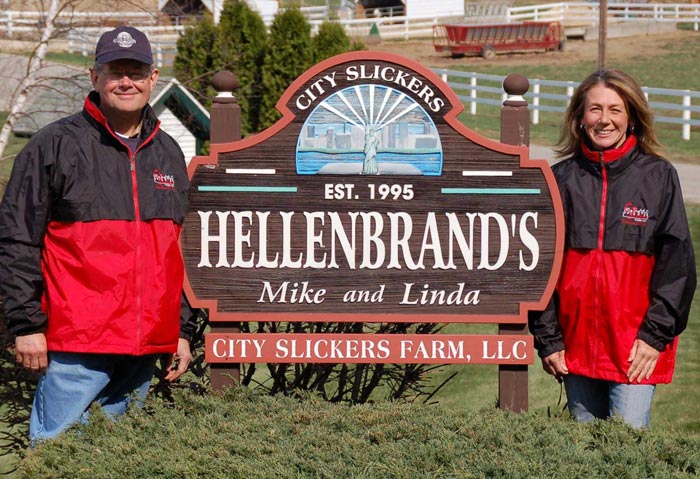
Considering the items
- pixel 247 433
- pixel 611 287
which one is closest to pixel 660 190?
pixel 611 287

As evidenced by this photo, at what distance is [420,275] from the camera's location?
4.50 meters

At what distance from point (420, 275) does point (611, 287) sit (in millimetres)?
881

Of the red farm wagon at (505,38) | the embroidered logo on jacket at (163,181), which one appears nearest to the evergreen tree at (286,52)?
the embroidered logo on jacket at (163,181)

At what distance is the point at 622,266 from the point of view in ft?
13.0

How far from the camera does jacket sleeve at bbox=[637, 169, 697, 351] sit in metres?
3.89

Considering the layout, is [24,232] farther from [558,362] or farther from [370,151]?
[558,362]

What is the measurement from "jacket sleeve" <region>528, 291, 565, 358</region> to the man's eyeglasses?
1.82 m

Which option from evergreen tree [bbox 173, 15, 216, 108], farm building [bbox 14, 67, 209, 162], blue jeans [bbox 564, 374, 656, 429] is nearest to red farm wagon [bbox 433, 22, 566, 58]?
evergreen tree [bbox 173, 15, 216, 108]

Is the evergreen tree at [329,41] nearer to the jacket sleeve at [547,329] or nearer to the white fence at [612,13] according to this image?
the jacket sleeve at [547,329]

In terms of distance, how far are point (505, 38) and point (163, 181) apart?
36167 mm

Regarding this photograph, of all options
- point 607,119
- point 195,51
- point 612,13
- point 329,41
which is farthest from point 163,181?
point 612,13

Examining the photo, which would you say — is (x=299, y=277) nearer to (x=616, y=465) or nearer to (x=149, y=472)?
(x=149, y=472)

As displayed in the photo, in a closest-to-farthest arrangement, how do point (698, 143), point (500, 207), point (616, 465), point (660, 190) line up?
point (616, 465)
point (660, 190)
point (500, 207)
point (698, 143)

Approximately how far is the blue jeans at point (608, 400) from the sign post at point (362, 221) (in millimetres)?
375
